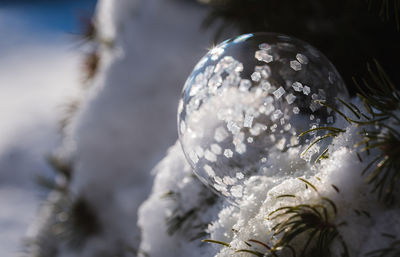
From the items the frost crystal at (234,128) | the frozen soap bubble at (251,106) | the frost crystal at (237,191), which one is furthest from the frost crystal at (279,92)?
the frost crystal at (237,191)

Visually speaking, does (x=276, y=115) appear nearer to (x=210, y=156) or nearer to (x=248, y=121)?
(x=248, y=121)

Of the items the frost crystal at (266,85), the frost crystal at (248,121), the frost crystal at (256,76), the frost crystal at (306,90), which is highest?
the frost crystal at (256,76)

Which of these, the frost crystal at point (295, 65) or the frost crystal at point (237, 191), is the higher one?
the frost crystal at point (295, 65)

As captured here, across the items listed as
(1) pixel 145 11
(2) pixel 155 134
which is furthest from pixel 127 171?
(1) pixel 145 11

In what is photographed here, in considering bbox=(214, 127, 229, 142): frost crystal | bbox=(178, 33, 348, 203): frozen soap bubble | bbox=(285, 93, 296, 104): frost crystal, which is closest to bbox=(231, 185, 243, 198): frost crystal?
bbox=(178, 33, 348, 203): frozen soap bubble

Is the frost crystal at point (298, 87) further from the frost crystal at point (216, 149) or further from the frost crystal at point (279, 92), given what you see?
the frost crystal at point (216, 149)

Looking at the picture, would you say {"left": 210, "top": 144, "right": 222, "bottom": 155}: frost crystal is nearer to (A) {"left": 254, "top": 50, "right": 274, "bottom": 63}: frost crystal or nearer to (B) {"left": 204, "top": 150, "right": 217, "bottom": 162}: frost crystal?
(B) {"left": 204, "top": 150, "right": 217, "bottom": 162}: frost crystal

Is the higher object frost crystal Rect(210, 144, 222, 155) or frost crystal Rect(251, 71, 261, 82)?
frost crystal Rect(251, 71, 261, 82)

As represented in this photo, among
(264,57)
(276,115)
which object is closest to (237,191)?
(276,115)
